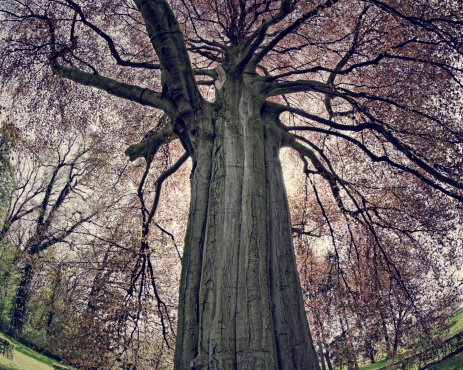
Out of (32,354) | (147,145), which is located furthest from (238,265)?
(32,354)

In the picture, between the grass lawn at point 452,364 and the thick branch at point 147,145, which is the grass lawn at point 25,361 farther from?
the grass lawn at point 452,364

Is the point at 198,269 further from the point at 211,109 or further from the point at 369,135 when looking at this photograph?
the point at 369,135

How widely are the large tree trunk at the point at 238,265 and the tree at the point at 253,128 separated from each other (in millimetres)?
12

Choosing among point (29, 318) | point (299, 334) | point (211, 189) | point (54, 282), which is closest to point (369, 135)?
point (211, 189)

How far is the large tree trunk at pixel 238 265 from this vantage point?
8.05 ft

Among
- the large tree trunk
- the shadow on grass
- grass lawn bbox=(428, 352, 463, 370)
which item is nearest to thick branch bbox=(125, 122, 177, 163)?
the large tree trunk

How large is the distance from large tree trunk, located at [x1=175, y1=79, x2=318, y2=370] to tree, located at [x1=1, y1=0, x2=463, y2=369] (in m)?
0.01

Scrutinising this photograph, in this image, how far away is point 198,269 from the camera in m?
2.97

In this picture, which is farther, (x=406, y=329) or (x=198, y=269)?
(x=406, y=329)

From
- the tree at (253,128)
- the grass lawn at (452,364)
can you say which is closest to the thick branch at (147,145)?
the tree at (253,128)

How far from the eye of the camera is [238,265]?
9.11ft

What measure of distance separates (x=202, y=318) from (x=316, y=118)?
324 centimetres

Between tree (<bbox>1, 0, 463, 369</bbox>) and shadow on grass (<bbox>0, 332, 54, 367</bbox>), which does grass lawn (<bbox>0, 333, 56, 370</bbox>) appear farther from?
tree (<bbox>1, 0, 463, 369</bbox>)

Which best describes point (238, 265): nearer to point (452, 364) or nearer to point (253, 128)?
point (253, 128)
